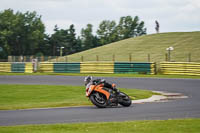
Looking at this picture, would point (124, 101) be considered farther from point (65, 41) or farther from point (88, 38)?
point (88, 38)

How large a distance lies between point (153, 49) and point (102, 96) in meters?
55.0

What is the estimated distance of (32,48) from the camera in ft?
354

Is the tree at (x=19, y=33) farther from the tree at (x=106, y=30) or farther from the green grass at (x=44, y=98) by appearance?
the green grass at (x=44, y=98)

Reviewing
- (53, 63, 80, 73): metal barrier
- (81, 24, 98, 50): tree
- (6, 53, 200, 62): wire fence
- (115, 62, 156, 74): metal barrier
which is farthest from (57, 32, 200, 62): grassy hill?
(81, 24, 98, 50): tree

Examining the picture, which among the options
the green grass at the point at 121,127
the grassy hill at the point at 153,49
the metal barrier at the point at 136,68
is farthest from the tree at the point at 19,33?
the green grass at the point at 121,127

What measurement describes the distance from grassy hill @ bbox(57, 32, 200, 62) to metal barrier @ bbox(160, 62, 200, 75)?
1925 centimetres

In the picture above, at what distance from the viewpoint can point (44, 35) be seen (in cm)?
11506

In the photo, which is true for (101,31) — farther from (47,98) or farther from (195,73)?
(47,98)

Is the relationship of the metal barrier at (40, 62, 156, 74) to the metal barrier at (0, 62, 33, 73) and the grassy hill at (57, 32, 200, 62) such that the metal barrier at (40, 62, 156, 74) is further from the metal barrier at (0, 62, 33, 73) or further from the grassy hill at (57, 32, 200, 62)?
the grassy hill at (57, 32, 200, 62)

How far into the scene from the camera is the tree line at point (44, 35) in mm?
104625

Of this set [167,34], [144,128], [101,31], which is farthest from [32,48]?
[144,128]

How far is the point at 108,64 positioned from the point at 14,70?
38.8ft

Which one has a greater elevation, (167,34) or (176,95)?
(167,34)

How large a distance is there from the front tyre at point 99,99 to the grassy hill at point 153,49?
4128 centimetres
